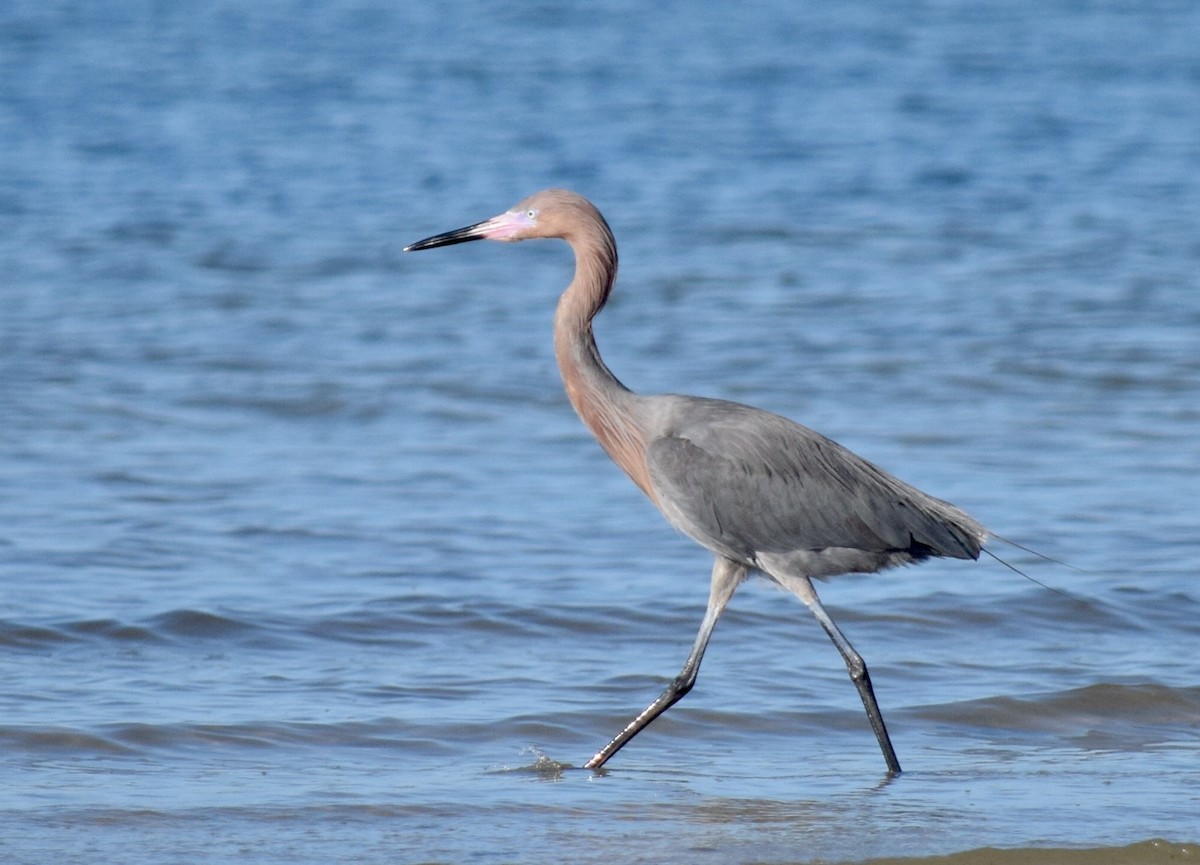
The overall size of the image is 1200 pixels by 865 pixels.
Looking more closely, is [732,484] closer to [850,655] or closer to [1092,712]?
[850,655]

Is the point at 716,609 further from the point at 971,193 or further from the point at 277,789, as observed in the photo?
the point at 971,193

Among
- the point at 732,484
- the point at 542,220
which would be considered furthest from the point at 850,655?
the point at 542,220

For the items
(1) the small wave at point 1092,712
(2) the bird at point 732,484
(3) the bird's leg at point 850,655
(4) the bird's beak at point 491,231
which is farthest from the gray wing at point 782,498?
(4) the bird's beak at point 491,231

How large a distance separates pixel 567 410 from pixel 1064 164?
427 inches

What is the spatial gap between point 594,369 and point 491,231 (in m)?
0.66

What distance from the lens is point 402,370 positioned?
41.7 ft

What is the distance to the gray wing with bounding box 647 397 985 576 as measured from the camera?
646cm

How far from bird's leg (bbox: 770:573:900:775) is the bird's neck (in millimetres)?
644

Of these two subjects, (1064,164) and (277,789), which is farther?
(1064,164)

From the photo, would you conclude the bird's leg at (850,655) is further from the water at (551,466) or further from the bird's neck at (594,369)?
the bird's neck at (594,369)

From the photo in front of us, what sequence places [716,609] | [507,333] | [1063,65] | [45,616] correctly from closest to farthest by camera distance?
[716,609] → [45,616] → [507,333] → [1063,65]

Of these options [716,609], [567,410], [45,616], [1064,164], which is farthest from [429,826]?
[1064,164]

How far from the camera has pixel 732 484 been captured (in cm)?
646

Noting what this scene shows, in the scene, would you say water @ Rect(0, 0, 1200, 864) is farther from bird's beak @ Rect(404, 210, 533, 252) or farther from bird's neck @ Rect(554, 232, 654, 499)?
bird's beak @ Rect(404, 210, 533, 252)
